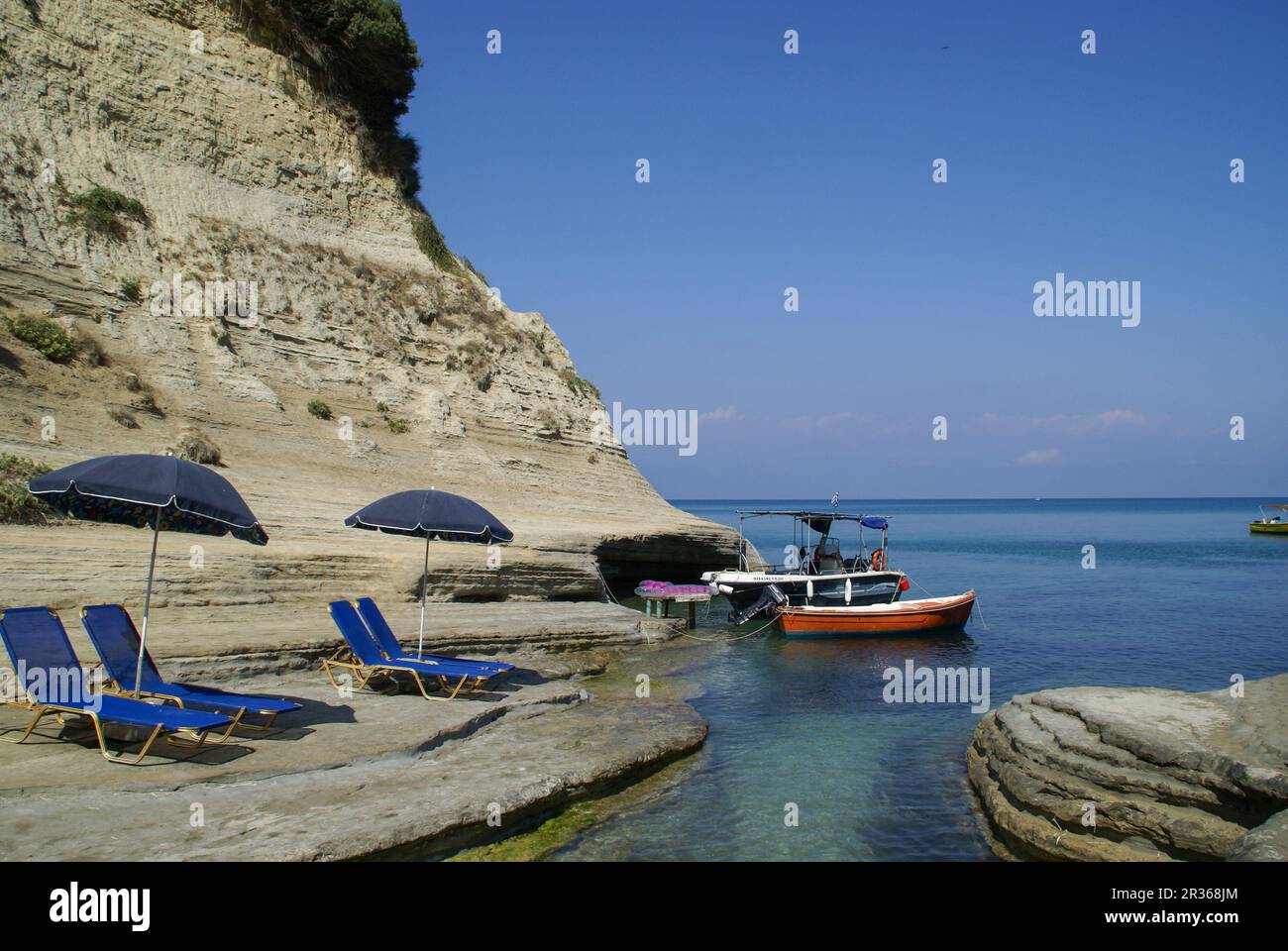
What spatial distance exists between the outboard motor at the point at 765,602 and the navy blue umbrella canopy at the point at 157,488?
57.6ft

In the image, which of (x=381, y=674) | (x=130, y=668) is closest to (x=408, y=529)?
(x=381, y=674)

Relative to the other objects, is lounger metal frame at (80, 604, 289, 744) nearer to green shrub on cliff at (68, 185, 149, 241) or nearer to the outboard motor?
the outboard motor

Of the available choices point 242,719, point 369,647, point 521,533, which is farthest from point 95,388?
point 242,719

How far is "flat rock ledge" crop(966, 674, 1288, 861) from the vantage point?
765cm

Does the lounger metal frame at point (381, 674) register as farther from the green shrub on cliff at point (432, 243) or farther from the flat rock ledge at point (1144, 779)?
the green shrub on cliff at point (432, 243)

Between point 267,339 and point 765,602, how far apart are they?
61.1ft

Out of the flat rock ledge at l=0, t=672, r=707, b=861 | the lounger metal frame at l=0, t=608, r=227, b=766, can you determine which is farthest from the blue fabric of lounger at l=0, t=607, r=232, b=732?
the flat rock ledge at l=0, t=672, r=707, b=861

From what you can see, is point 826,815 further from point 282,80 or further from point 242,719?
point 282,80

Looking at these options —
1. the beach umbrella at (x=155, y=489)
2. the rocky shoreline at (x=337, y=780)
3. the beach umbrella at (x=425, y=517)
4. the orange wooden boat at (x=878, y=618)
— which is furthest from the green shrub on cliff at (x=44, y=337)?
the orange wooden boat at (x=878, y=618)

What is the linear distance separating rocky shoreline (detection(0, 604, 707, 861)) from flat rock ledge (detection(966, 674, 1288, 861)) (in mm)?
4275

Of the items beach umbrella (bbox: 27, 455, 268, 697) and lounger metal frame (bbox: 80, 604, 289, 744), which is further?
lounger metal frame (bbox: 80, 604, 289, 744)

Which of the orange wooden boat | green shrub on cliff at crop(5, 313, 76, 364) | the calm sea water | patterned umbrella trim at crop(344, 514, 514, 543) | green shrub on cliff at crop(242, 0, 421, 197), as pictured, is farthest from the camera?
green shrub on cliff at crop(242, 0, 421, 197)

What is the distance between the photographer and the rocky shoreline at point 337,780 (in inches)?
258
